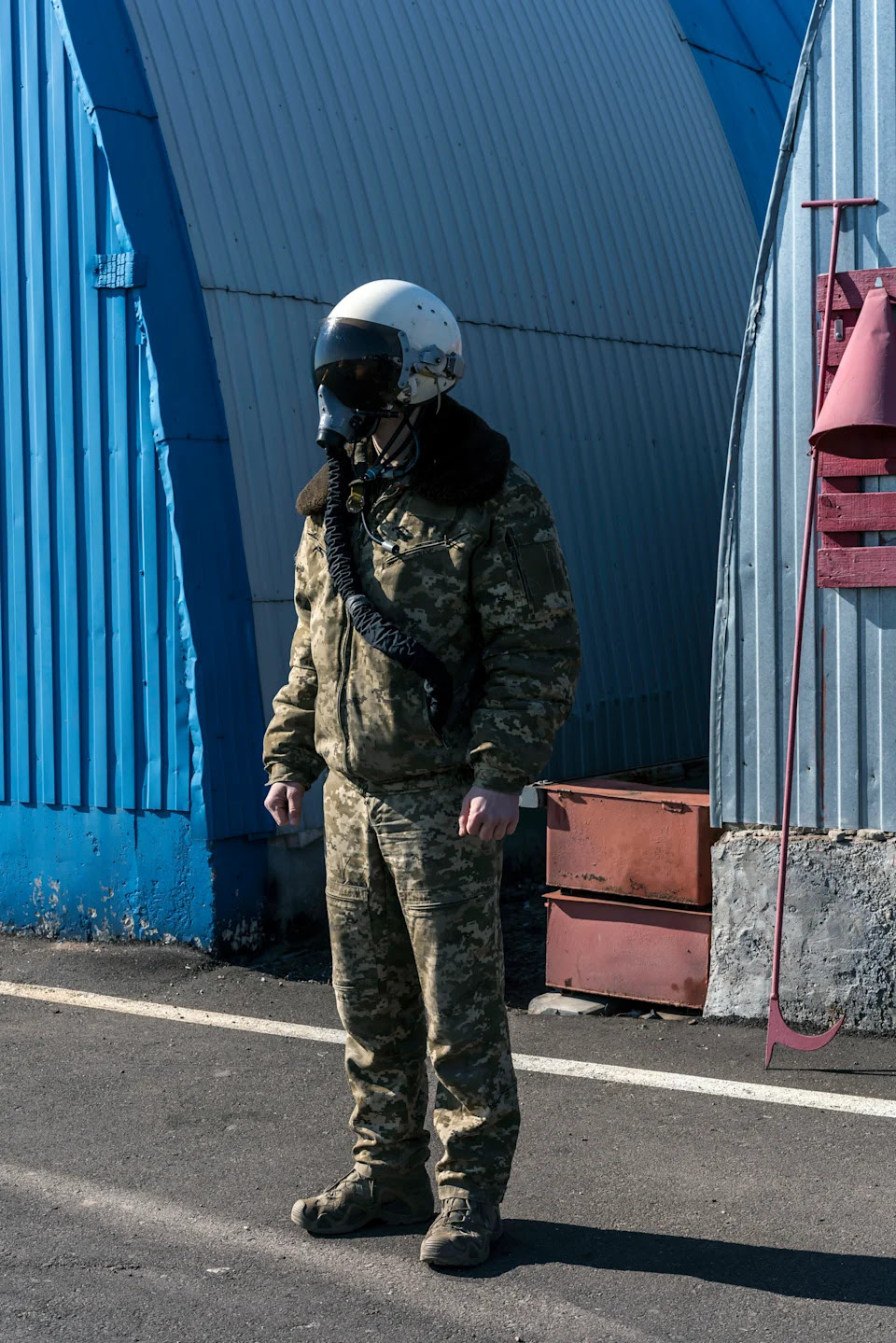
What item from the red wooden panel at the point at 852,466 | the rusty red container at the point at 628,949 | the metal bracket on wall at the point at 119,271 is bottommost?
the rusty red container at the point at 628,949

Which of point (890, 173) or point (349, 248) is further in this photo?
point (349, 248)

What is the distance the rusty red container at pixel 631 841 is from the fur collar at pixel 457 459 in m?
2.62

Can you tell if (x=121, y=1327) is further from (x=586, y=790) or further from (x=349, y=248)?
(x=349, y=248)

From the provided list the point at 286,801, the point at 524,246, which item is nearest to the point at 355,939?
the point at 286,801

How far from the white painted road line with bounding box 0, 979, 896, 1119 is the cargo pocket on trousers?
1.72m

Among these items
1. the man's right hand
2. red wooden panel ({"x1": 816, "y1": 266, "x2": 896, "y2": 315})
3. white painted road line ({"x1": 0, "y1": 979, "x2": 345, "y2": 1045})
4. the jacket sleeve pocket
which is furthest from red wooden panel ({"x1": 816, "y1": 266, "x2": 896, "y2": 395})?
white painted road line ({"x1": 0, "y1": 979, "x2": 345, "y2": 1045})

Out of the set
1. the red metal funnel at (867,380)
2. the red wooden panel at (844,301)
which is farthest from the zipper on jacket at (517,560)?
the red wooden panel at (844,301)

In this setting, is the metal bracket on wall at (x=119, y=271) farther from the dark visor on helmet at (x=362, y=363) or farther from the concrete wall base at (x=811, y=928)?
the concrete wall base at (x=811, y=928)

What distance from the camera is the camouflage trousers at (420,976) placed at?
4.01m

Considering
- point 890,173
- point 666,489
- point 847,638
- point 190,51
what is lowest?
point 847,638

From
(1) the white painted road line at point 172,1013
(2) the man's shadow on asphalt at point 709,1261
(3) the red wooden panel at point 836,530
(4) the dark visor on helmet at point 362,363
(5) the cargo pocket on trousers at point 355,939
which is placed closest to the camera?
(2) the man's shadow on asphalt at point 709,1261

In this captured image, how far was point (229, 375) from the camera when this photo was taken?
738 centimetres

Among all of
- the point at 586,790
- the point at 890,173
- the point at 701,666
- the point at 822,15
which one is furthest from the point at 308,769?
the point at 701,666

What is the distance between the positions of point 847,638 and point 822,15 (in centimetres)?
233
